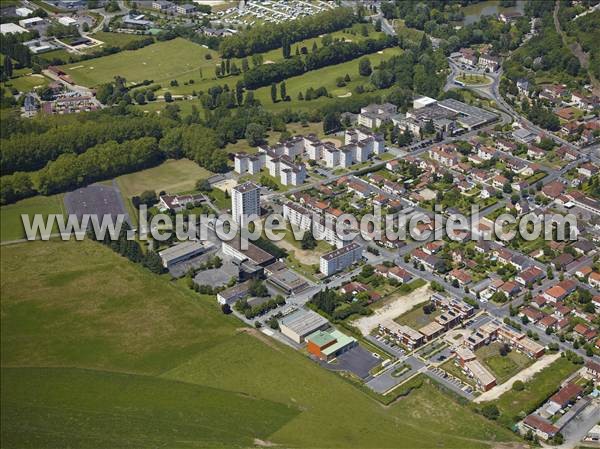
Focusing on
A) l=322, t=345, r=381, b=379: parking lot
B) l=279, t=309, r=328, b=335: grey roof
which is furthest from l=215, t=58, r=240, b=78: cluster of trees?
l=322, t=345, r=381, b=379: parking lot

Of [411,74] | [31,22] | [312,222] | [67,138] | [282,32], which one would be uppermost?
[31,22]

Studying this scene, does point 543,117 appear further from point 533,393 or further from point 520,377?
point 533,393

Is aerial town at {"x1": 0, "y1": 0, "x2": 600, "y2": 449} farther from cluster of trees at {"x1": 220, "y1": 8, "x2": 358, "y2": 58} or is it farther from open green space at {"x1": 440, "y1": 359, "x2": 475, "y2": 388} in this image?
cluster of trees at {"x1": 220, "y1": 8, "x2": 358, "y2": 58}

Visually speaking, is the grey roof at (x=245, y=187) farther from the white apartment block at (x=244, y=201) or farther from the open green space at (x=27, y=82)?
the open green space at (x=27, y=82)

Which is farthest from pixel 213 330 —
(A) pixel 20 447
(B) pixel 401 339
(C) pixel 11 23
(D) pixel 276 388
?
(C) pixel 11 23

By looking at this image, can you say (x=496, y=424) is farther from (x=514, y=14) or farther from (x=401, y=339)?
(x=514, y=14)

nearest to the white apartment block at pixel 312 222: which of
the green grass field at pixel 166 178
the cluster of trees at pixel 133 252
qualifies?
the green grass field at pixel 166 178

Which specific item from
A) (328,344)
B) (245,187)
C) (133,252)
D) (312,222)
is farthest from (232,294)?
(245,187)
